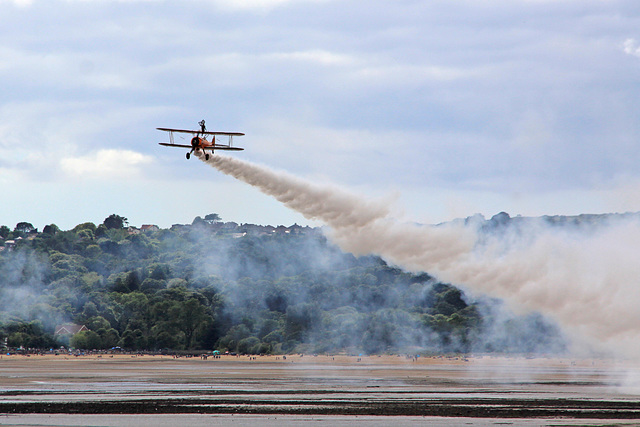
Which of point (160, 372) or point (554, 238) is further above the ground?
point (554, 238)

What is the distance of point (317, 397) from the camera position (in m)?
61.3

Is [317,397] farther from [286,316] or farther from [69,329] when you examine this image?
[69,329]

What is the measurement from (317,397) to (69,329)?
11181cm

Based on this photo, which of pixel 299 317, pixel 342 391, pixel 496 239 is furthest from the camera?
pixel 299 317

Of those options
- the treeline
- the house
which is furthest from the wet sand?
the house

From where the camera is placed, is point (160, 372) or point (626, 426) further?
point (160, 372)

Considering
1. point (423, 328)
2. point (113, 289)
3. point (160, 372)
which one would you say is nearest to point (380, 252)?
point (160, 372)

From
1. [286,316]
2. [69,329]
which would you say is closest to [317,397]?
[286,316]

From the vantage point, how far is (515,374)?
9156cm

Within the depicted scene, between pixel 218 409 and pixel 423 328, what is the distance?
3656 inches

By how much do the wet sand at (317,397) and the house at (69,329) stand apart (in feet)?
221

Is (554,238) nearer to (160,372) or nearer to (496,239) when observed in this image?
(496,239)

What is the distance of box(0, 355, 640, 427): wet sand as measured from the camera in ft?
160

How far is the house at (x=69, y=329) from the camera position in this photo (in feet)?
529
